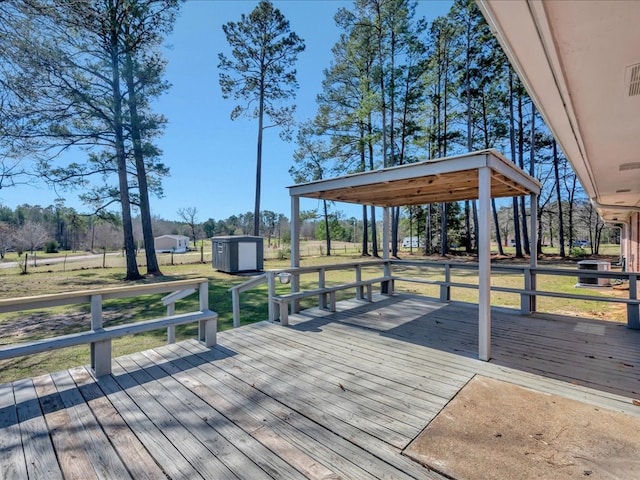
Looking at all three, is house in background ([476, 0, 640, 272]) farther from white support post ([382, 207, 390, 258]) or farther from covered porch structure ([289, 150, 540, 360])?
white support post ([382, 207, 390, 258])

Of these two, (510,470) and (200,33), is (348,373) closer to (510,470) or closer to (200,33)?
(510,470)

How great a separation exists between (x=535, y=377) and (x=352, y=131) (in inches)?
707

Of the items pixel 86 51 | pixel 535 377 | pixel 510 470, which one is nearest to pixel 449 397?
pixel 510 470

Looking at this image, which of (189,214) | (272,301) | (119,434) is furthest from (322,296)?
(189,214)

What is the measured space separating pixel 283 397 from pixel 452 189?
14.4ft

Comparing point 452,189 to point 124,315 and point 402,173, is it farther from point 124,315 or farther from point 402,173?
point 124,315

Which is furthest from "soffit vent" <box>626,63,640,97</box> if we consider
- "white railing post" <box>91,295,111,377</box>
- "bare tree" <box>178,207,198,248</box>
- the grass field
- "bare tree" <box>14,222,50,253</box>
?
"bare tree" <box>178,207,198,248</box>

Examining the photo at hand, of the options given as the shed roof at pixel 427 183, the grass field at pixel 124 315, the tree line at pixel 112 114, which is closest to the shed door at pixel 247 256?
the grass field at pixel 124 315

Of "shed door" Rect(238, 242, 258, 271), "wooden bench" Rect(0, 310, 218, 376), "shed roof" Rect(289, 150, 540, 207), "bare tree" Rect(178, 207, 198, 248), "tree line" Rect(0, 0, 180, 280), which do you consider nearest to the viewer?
"wooden bench" Rect(0, 310, 218, 376)

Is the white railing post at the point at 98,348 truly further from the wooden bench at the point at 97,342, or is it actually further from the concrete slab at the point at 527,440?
the concrete slab at the point at 527,440

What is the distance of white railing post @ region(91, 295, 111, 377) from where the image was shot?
284 centimetres

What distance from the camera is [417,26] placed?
15.9 m

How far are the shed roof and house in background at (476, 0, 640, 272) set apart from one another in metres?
0.66

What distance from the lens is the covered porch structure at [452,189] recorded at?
3266 millimetres
